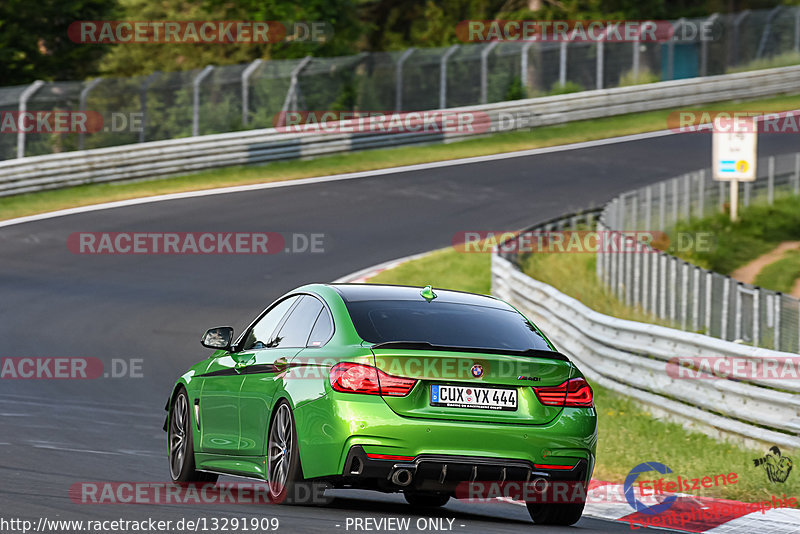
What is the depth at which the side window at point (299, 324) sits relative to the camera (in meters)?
8.62

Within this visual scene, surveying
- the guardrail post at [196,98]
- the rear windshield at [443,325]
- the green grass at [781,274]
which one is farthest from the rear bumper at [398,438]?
the guardrail post at [196,98]

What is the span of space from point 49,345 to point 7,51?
21.4 meters

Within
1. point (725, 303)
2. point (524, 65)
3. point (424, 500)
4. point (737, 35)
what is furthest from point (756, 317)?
point (737, 35)

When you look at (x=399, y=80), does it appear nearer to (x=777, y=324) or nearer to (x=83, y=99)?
(x=83, y=99)

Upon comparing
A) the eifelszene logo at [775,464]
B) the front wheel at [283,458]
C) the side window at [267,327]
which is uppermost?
the side window at [267,327]

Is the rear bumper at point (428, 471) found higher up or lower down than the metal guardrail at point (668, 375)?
higher up

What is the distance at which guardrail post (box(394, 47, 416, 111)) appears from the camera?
37.9 m

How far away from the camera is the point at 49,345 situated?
57.0ft

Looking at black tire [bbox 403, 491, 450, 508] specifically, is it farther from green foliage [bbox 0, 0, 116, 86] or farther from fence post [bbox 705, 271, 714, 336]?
green foliage [bbox 0, 0, 116, 86]

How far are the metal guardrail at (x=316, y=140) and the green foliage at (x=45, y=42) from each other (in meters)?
7.69

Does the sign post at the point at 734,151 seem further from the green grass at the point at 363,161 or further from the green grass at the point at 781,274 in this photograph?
the green grass at the point at 363,161

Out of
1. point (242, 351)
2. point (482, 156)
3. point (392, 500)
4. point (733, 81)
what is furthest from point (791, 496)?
point (733, 81)

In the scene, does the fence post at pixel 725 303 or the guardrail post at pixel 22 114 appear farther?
the guardrail post at pixel 22 114

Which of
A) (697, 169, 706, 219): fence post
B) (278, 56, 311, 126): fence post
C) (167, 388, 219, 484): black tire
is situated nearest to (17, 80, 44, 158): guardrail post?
(278, 56, 311, 126): fence post
